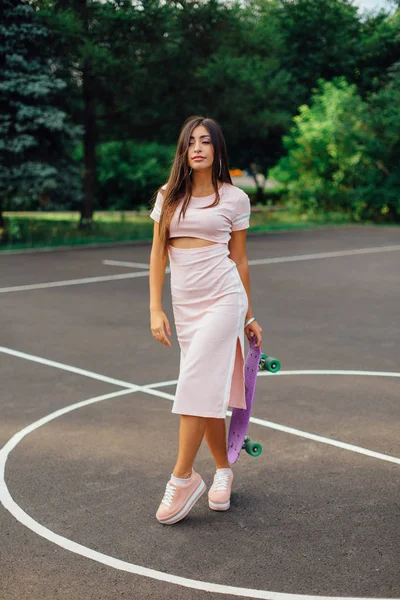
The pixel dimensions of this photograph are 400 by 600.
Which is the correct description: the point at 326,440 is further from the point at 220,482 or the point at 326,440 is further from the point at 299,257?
the point at 299,257

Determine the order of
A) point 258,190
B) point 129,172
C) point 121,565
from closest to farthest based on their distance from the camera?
point 121,565
point 129,172
point 258,190

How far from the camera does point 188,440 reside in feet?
14.8

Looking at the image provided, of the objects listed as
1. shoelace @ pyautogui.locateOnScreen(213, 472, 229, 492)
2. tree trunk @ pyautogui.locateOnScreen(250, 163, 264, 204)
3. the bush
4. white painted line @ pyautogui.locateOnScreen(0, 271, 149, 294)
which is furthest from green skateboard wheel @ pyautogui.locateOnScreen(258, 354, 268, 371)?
tree trunk @ pyautogui.locateOnScreen(250, 163, 264, 204)

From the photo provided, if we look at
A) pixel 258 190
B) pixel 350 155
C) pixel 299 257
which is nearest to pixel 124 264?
pixel 299 257

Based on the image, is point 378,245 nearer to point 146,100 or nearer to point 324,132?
point 146,100

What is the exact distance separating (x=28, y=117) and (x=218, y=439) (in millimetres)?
18334

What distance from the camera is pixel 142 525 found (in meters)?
4.50

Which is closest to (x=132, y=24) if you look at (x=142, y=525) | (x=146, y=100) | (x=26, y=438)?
(x=146, y=100)

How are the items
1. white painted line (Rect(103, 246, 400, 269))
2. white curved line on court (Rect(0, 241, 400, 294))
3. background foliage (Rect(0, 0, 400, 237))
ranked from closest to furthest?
white curved line on court (Rect(0, 241, 400, 294)), white painted line (Rect(103, 246, 400, 269)), background foliage (Rect(0, 0, 400, 237))

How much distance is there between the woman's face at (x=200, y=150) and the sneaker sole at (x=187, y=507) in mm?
1800

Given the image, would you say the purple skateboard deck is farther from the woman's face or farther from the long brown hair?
the woman's face

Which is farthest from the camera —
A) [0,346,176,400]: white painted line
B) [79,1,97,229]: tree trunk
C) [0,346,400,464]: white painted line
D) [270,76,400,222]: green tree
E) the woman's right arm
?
[270,76,400,222]: green tree

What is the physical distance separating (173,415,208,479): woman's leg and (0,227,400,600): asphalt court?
0.31 m

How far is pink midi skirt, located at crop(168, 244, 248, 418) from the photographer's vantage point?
4438 mm
